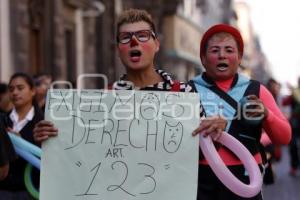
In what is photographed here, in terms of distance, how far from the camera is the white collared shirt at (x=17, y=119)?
16.8 feet

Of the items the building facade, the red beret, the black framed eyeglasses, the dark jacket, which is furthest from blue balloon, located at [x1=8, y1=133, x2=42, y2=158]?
the building facade

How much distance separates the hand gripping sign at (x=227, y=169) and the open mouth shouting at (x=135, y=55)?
0.50 metres

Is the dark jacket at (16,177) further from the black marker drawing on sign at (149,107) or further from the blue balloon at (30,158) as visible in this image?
the black marker drawing on sign at (149,107)

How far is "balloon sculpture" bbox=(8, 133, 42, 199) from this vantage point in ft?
15.0

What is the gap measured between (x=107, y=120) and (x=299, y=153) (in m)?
8.73

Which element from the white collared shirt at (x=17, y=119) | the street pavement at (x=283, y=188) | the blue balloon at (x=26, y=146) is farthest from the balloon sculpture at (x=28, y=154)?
the street pavement at (x=283, y=188)

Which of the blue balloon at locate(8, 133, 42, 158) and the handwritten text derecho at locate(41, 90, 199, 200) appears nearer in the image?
the handwritten text derecho at locate(41, 90, 199, 200)

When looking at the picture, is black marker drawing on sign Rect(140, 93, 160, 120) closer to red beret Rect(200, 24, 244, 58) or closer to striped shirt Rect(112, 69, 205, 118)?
striped shirt Rect(112, 69, 205, 118)

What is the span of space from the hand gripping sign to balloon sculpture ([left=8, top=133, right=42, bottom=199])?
52.8 inches

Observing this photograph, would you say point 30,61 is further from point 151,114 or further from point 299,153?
point 151,114

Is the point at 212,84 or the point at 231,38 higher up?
the point at 231,38

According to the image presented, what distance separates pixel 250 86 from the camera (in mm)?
3984

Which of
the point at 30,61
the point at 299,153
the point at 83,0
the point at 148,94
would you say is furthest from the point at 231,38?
the point at 83,0

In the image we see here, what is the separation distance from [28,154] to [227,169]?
1.49m
